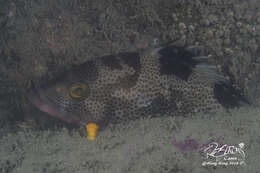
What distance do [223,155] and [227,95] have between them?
4.87 ft

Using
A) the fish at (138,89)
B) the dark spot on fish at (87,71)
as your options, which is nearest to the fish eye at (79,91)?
the fish at (138,89)

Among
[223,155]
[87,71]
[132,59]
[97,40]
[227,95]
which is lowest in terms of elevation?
[223,155]

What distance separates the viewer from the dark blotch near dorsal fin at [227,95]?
3.76 m

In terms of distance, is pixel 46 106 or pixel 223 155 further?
pixel 46 106

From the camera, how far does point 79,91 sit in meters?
3.66

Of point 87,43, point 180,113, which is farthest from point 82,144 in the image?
point 87,43

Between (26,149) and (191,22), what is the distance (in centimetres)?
331

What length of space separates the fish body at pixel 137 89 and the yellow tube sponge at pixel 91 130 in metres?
0.22

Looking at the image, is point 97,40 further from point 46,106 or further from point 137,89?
point 46,106

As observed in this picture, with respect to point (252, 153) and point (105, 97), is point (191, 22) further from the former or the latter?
point (252, 153)

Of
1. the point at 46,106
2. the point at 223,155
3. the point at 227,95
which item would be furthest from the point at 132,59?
the point at 223,155

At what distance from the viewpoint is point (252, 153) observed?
8.53ft

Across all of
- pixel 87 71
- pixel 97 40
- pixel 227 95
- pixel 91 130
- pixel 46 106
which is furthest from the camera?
pixel 97 40

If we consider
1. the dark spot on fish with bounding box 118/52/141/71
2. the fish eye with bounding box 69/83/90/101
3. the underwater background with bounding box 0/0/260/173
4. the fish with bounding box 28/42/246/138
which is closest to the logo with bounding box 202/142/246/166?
the underwater background with bounding box 0/0/260/173
